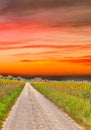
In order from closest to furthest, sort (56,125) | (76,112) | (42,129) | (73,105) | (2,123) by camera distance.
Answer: (42,129), (56,125), (2,123), (76,112), (73,105)

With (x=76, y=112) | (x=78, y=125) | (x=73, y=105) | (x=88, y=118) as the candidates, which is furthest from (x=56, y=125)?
(x=73, y=105)

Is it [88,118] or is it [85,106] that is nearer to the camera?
[88,118]

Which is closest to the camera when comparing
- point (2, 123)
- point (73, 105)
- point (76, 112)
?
point (2, 123)

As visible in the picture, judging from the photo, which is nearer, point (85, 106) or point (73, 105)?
point (85, 106)

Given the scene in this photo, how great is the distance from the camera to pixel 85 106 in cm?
2372

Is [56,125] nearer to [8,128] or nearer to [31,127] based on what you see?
[31,127]

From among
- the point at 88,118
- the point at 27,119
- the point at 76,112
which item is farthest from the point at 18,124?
the point at 76,112

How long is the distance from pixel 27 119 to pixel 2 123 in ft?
7.14

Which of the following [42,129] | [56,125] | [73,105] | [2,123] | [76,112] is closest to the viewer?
[42,129]

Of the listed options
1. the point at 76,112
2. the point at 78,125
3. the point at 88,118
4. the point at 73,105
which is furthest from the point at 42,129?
the point at 73,105

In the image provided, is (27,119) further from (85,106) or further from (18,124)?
(85,106)

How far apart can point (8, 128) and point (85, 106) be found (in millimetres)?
7252

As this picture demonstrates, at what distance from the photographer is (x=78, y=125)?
18906 millimetres

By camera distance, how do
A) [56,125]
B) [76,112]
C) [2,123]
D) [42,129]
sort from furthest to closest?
[76,112], [2,123], [56,125], [42,129]
